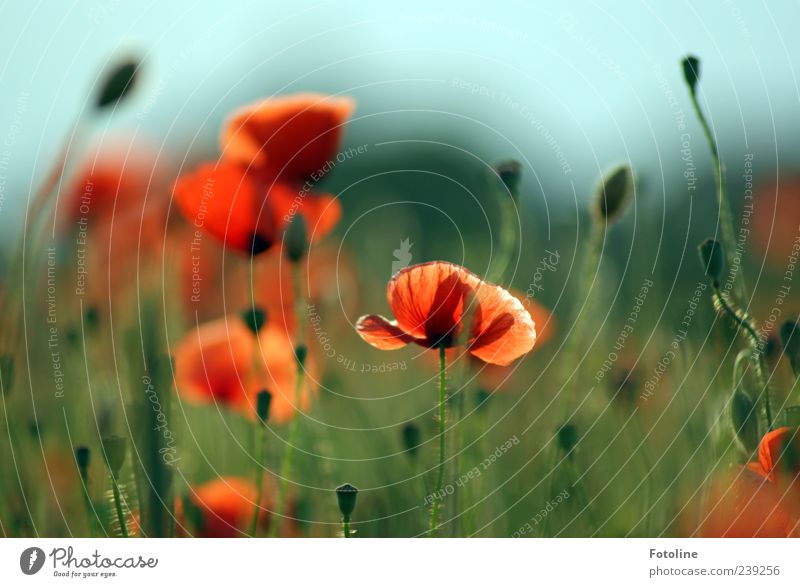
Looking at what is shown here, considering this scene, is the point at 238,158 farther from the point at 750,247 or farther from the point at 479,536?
the point at 750,247

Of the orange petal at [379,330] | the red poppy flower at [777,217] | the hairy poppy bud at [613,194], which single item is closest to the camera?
the orange petal at [379,330]

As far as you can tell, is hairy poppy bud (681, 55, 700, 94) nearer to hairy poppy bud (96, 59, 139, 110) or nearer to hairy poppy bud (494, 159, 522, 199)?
hairy poppy bud (494, 159, 522, 199)

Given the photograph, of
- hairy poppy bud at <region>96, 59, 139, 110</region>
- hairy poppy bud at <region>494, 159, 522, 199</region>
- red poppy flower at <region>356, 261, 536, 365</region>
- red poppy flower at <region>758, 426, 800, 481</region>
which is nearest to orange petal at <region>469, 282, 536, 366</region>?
red poppy flower at <region>356, 261, 536, 365</region>

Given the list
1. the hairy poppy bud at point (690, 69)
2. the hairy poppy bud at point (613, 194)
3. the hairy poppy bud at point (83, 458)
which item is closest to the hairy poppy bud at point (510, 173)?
the hairy poppy bud at point (613, 194)

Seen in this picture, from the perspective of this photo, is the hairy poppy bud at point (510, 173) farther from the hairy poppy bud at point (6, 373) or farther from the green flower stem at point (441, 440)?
the hairy poppy bud at point (6, 373)

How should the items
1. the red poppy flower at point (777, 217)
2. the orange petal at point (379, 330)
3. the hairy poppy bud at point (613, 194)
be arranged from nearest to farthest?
the orange petal at point (379, 330) → the hairy poppy bud at point (613, 194) → the red poppy flower at point (777, 217)

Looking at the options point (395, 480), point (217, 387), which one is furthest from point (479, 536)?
point (217, 387)
